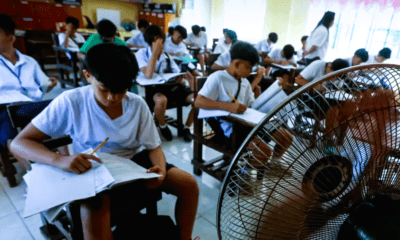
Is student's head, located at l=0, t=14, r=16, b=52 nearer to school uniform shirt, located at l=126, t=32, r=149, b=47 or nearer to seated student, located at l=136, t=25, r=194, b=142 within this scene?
seated student, located at l=136, t=25, r=194, b=142

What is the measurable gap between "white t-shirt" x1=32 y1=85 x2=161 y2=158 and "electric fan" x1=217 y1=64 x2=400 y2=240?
2.18ft

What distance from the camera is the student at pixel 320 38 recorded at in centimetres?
336

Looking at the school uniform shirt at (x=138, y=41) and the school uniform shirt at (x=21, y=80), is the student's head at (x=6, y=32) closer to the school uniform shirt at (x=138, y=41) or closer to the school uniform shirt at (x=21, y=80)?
the school uniform shirt at (x=21, y=80)

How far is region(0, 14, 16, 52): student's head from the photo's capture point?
167cm

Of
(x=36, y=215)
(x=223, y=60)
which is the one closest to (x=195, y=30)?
(x=223, y=60)

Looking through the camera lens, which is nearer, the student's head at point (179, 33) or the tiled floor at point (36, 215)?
the tiled floor at point (36, 215)

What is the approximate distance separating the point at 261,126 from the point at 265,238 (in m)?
0.23

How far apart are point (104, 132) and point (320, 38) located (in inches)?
127

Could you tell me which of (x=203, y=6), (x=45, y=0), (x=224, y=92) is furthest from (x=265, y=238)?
(x=203, y=6)

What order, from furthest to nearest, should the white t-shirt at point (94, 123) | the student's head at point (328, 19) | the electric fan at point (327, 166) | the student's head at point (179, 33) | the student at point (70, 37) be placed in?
the student at point (70, 37)
the student's head at point (179, 33)
the student's head at point (328, 19)
the white t-shirt at point (94, 123)
the electric fan at point (327, 166)

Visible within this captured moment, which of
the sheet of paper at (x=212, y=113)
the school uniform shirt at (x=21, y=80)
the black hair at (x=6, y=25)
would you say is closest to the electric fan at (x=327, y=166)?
the sheet of paper at (x=212, y=113)

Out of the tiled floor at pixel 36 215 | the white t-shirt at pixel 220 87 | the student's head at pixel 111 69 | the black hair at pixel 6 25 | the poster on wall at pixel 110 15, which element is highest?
the poster on wall at pixel 110 15

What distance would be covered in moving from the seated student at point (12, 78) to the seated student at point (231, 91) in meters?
1.13

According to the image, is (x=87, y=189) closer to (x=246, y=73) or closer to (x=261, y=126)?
(x=261, y=126)
